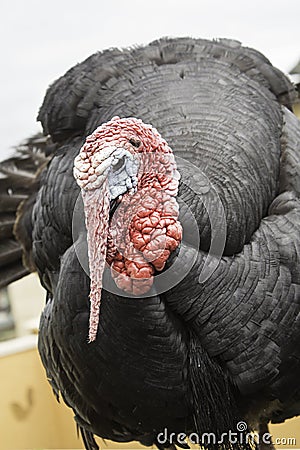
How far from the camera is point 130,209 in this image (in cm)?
113

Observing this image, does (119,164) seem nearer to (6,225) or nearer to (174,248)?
(174,248)

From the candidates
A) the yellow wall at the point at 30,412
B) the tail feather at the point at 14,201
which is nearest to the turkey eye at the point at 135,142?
the tail feather at the point at 14,201

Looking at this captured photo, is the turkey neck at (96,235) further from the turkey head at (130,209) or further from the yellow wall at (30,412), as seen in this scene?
the yellow wall at (30,412)

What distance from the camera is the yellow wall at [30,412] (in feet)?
6.69

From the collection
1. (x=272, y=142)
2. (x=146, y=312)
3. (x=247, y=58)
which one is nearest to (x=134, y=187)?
(x=146, y=312)

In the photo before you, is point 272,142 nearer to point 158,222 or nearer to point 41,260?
point 158,222

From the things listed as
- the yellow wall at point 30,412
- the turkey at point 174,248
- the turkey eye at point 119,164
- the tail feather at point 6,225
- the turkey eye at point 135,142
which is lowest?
the yellow wall at point 30,412

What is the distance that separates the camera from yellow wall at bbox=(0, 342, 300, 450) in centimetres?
204

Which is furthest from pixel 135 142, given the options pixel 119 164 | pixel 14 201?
pixel 14 201

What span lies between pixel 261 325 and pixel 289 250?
0.13 m

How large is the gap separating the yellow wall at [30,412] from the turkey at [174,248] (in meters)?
0.60

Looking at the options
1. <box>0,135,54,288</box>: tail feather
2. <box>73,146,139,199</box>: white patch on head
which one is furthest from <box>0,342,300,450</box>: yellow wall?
<box>73,146,139,199</box>: white patch on head

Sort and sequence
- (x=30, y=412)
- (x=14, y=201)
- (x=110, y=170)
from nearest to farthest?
(x=110, y=170) → (x=14, y=201) → (x=30, y=412)

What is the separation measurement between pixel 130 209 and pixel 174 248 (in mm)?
85
